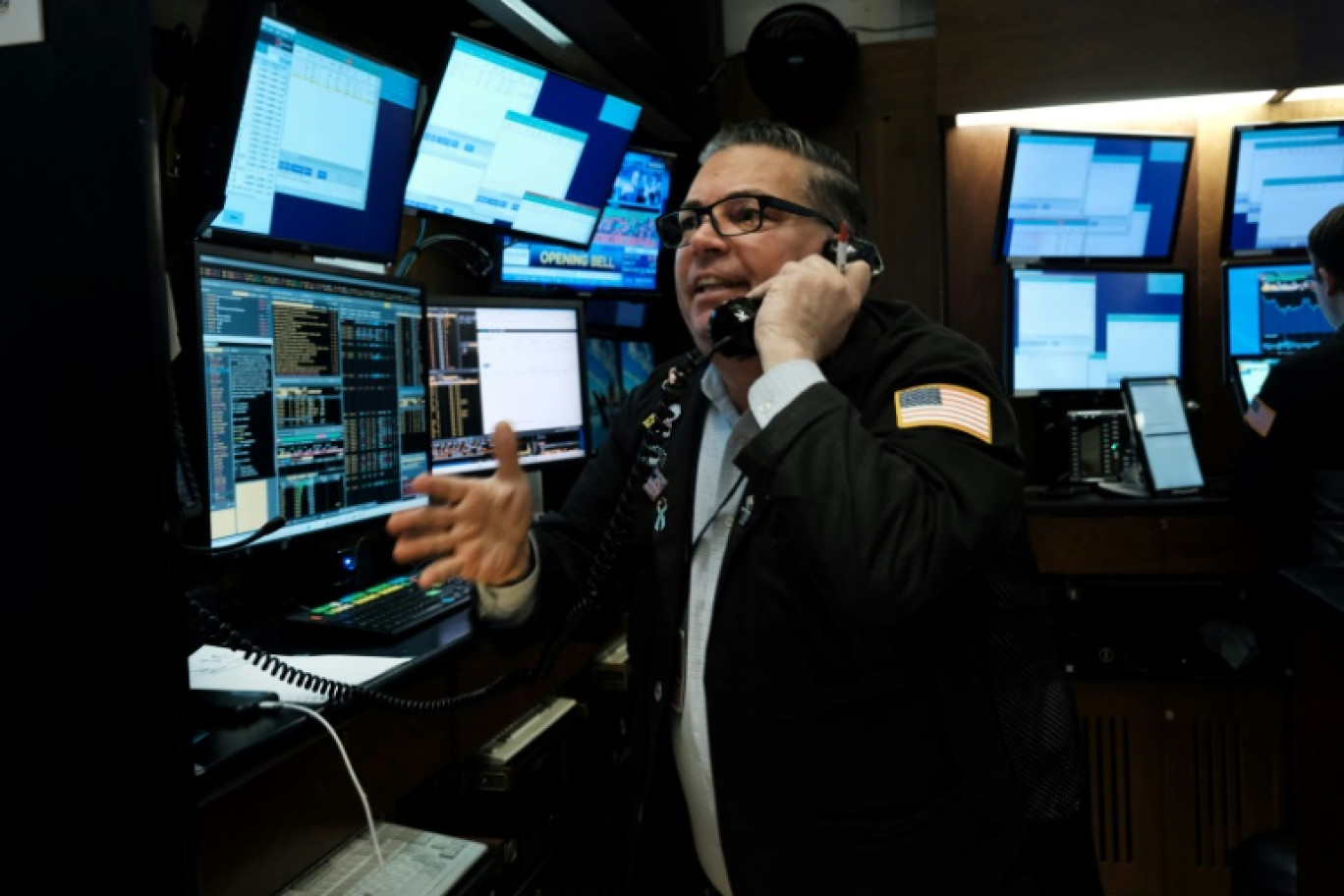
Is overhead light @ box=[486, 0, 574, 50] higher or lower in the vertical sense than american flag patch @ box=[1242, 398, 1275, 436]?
higher

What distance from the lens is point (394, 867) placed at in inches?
55.3

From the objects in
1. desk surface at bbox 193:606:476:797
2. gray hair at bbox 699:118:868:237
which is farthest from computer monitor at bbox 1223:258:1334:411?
desk surface at bbox 193:606:476:797

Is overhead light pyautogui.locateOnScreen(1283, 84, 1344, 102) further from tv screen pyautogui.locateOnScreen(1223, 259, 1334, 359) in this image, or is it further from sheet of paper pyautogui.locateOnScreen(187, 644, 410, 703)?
sheet of paper pyautogui.locateOnScreen(187, 644, 410, 703)

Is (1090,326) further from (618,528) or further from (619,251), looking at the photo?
(618,528)

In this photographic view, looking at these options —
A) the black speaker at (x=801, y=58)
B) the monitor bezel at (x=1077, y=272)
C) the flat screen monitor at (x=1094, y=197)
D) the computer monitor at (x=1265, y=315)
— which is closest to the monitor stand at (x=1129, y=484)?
the monitor bezel at (x=1077, y=272)

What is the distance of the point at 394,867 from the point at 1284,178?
3411 millimetres

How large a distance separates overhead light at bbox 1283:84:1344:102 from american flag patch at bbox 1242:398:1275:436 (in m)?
1.35

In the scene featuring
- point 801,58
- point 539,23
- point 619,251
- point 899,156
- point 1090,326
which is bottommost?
point 1090,326

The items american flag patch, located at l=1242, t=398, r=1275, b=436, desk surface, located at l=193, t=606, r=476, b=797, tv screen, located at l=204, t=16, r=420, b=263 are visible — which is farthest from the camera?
american flag patch, located at l=1242, t=398, r=1275, b=436

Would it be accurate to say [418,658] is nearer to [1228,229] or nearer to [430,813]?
[430,813]

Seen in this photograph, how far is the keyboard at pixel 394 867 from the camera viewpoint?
1336mm

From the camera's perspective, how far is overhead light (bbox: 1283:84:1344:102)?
11.7 ft

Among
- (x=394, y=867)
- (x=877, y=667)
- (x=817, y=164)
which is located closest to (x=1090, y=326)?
(x=817, y=164)

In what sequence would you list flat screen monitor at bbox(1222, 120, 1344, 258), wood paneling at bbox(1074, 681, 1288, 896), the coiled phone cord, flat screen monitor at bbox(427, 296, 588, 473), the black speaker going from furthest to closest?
the black speaker < flat screen monitor at bbox(1222, 120, 1344, 258) < wood paneling at bbox(1074, 681, 1288, 896) < flat screen monitor at bbox(427, 296, 588, 473) < the coiled phone cord
